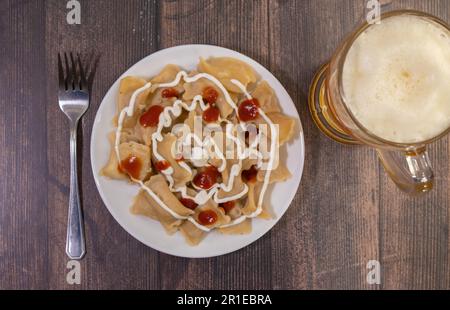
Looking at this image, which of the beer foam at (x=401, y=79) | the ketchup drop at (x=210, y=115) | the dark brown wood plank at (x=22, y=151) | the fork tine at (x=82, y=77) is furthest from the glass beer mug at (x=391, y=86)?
the dark brown wood plank at (x=22, y=151)

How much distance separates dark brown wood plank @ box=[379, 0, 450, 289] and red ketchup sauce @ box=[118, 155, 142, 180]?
0.72 meters

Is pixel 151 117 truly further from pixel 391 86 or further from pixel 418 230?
pixel 418 230

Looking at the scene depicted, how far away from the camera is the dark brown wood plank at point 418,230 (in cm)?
141

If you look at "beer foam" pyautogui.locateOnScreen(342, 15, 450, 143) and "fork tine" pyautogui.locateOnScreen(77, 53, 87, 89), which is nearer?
"beer foam" pyautogui.locateOnScreen(342, 15, 450, 143)

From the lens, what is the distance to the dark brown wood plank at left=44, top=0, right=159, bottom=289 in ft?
4.49

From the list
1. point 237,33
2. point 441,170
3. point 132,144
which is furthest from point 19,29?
point 441,170

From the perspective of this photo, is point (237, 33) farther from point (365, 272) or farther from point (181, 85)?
point (365, 272)

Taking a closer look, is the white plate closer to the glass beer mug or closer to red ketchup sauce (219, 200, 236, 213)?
red ketchup sauce (219, 200, 236, 213)

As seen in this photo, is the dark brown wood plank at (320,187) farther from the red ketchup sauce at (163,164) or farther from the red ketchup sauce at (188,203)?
the red ketchup sauce at (163,164)

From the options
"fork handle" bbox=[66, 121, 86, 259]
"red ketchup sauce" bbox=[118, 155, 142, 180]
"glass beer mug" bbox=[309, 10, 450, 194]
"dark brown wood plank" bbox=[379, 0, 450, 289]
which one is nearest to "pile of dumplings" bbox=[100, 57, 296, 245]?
"red ketchup sauce" bbox=[118, 155, 142, 180]

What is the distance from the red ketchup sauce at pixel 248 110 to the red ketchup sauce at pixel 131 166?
31 centimetres

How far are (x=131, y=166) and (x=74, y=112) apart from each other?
9.8 inches

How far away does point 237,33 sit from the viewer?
4.58 ft
